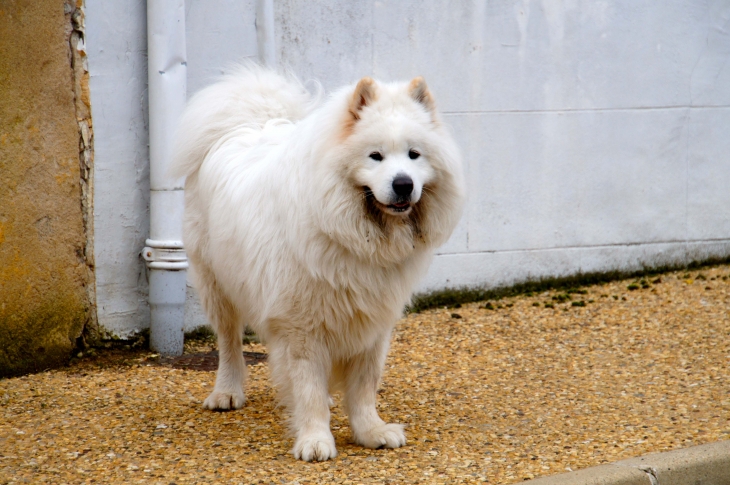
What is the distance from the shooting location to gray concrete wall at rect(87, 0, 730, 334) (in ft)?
20.0

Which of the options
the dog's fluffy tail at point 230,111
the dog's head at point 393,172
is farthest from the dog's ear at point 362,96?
the dog's fluffy tail at point 230,111

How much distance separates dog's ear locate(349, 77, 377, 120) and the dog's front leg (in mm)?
1166

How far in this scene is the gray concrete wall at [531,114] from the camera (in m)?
6.10

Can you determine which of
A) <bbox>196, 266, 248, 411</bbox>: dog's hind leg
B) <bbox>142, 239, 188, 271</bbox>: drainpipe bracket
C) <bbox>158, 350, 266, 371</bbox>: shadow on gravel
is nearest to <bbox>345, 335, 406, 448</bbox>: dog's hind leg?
<bbox>196, 266, 248, 411</bbox>: dog's hind leg

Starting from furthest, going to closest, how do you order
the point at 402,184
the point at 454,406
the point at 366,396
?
the point at 454,406
the point at 366,396
the point at 402,184

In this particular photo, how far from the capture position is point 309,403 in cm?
411

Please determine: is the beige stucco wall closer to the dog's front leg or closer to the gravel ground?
the gravel ground

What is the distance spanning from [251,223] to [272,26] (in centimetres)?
250

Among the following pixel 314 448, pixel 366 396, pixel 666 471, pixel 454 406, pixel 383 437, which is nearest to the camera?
pixel 666 471

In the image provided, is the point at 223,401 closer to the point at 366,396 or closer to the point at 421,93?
the point at 366,396

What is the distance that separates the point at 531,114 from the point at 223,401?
12.4 ft

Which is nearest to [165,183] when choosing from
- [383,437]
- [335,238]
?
[335,238]

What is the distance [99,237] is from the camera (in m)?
5.93

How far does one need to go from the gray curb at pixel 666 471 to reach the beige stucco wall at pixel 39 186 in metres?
3.39
